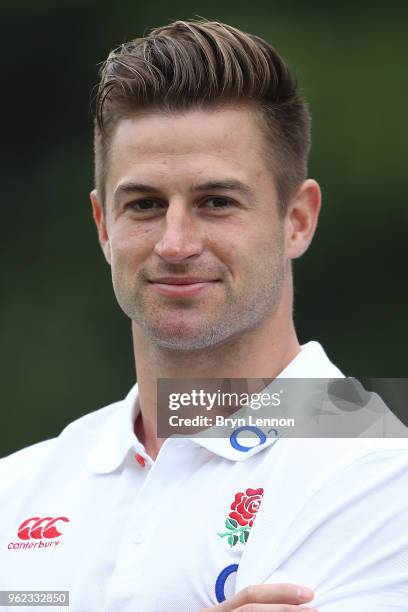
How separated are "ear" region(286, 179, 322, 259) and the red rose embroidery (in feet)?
2.19

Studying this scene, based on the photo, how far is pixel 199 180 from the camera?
3160 mm

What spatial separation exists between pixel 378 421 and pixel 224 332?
1.30ft

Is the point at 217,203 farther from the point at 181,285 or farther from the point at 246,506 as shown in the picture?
the point at 246,506

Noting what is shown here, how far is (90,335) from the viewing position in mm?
8641

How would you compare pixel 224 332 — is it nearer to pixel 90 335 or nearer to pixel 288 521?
pixel 288 521

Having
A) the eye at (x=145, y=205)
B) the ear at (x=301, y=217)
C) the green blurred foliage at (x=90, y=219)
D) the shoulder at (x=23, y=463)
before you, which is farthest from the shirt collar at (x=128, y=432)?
the green blurred foliage at (x=90, y=219)

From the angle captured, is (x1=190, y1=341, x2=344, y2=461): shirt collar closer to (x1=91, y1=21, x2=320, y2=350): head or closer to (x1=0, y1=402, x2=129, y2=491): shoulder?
(x1=91, y1=21, x2=320, y2=350): head

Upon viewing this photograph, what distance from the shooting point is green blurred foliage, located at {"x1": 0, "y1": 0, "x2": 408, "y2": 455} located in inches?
338

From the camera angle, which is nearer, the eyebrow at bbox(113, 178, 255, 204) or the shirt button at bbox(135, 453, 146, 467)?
the eyebrow at bbox(113, 178, 255, 204)

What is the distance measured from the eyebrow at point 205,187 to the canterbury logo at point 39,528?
0.72m

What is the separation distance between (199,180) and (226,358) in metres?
0.41

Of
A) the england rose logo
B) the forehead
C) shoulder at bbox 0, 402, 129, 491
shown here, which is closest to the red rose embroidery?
the england rose logo

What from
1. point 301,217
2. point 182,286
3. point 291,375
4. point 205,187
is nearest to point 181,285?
point 182,286

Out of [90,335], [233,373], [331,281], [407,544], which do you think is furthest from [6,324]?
[407,544]
